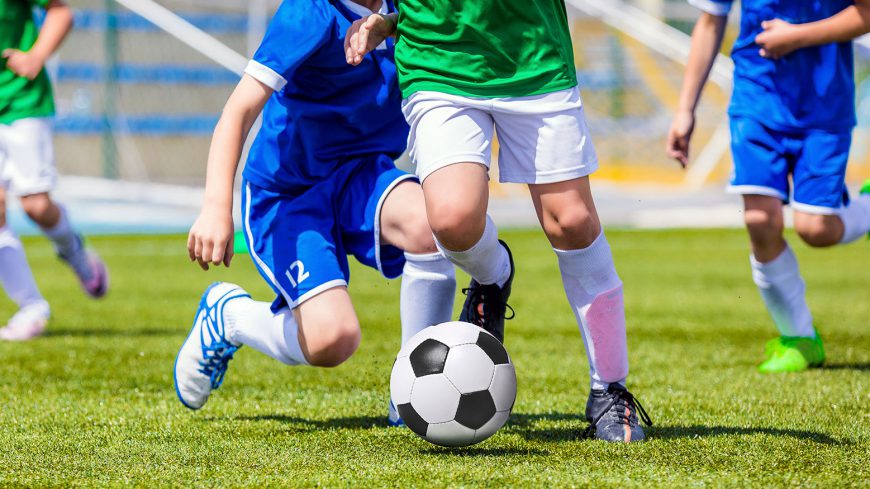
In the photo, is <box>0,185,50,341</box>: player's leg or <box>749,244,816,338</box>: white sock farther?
<box>0,185,50,341</box>: player's leg

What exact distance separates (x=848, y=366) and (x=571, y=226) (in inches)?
80.2

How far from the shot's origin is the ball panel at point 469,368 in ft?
9.31

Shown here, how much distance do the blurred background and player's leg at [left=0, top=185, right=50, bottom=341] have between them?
937 cm

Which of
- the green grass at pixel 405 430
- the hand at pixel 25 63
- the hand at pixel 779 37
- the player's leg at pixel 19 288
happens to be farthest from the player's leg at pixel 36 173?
the hand at pixel 779 37

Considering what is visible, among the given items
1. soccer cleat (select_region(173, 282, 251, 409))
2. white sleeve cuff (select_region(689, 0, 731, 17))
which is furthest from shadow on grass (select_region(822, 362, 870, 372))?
soccer cleat (select_region(173, 282, 251, 409))

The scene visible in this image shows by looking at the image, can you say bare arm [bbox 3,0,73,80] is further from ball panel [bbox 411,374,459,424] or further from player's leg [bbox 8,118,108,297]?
ball panel [bbox 411,374,459,424]

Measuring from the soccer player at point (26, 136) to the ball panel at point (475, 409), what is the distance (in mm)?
3228

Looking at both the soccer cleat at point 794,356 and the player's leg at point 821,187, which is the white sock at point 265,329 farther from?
the player's leg at point 821,187

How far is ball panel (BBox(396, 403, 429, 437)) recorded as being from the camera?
2.83 meters

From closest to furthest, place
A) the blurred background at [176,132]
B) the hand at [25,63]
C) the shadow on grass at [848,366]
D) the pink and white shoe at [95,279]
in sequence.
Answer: the shadow on grass at [848,366]
the hand at [25,63]
the pink and white shoe at [95,279]
the blurred background at [176,132]

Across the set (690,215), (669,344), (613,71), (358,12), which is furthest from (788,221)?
(358,12)

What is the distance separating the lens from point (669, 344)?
529cm

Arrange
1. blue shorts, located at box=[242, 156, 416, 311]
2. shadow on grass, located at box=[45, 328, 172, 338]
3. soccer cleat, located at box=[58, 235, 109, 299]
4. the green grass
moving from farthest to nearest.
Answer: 1. soccer cleat, located at box=[58, 235, 109, 299]
2. shadow on grass, located at box=[45, 328, 172, 338]
3. blue shorts, located at box=[242, 156, 416, 311]
4. the green grass

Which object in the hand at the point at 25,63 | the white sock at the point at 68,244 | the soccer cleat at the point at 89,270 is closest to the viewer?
the hand at the point at 25,63
